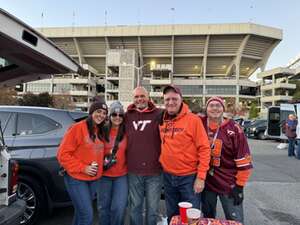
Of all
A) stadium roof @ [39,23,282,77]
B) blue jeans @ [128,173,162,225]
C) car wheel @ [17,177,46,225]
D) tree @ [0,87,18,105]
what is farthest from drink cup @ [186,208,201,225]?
stadium roof @ [39,23,282,77]

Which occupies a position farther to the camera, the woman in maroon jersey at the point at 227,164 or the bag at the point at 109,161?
the bag at the point at 109,161

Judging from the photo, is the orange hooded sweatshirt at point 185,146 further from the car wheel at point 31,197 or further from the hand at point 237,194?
the car wheel at point 31,197

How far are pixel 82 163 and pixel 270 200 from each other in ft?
14.3

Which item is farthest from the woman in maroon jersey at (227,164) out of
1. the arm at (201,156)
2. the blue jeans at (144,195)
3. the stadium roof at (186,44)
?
the stadium roof at (186,44)

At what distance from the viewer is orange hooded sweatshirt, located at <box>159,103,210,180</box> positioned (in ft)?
9.74

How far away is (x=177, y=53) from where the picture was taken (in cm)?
7694

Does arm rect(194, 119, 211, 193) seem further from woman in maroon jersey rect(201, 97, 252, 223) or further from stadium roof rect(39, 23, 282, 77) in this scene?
stadium roof rect(39, 23, 282, 77)

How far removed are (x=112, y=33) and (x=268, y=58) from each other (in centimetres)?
4135

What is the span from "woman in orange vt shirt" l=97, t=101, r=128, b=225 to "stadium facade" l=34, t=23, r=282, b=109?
210 ft

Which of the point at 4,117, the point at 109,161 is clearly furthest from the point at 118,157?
the point at 4,117

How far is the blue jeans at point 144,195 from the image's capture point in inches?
127

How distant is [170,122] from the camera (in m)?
3.09

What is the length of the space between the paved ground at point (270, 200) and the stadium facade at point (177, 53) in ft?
195

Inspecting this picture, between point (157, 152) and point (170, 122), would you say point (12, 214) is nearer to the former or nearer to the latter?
point (157, 152)
